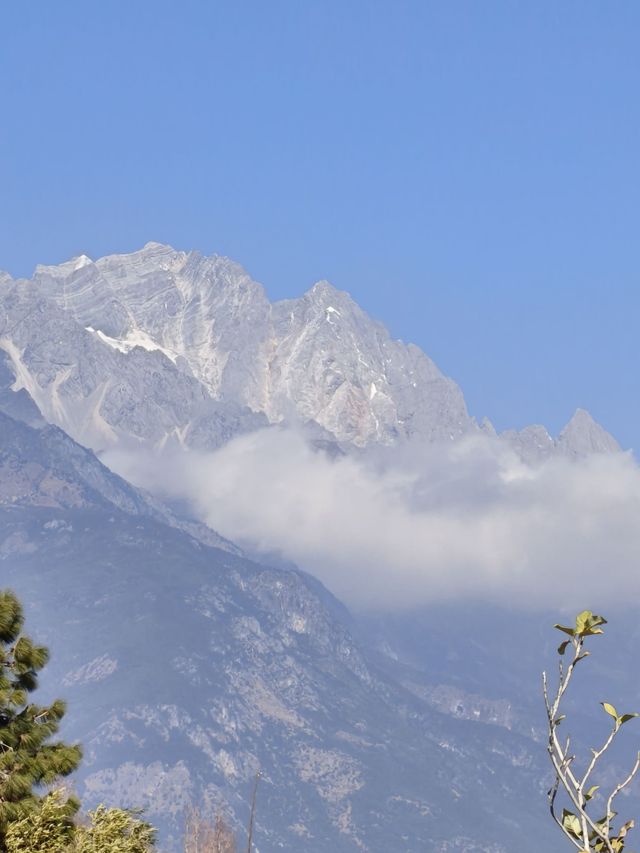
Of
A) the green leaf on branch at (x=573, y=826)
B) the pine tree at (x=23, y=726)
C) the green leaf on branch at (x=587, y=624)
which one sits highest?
the pine tree at (x=23, y=726)

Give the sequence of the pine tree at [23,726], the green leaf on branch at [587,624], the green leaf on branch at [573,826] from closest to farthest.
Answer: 1. the green leaf on branch at [573,826]
2. the green leaf on branch at [587,624]
3. the pine tree at [23,726]

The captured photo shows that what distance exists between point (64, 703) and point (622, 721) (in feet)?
117

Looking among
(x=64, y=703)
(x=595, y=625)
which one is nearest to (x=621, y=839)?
(x=595, y=625)

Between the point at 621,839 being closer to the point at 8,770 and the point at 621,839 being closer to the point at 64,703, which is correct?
the point at 8,770

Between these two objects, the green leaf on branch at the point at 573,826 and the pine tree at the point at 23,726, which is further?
the pine tree at the point at 23,726

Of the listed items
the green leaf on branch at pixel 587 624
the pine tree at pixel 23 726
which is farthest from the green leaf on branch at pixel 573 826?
the pine tree at pixel 23 726

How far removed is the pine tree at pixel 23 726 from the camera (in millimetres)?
57688

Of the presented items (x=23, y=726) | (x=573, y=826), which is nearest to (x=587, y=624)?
(x=573, y=826)

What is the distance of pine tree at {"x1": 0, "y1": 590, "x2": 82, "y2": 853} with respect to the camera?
57688mm

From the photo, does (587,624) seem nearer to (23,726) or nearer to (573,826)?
(573,826)

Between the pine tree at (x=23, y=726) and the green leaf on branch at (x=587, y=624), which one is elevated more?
the pine tree at (x=23, y=726)

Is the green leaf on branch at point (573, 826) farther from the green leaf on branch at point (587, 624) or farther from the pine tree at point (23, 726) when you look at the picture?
the pine tree at point (23, 726)

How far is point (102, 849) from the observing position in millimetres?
48156

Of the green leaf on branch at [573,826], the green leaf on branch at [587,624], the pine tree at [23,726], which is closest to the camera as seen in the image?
the green leaf on branch at [573,826]
